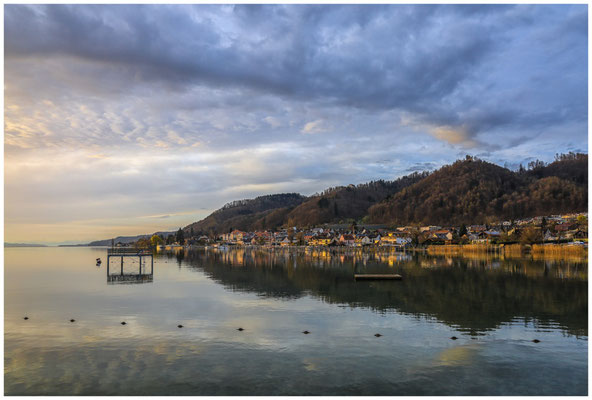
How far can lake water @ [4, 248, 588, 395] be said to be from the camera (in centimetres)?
1625

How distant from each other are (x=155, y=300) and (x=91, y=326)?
40.1 ft

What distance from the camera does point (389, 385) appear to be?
15992mm

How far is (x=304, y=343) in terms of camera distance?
Result: 22266 mm

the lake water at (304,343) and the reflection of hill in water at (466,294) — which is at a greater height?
the lake water at (304,343)

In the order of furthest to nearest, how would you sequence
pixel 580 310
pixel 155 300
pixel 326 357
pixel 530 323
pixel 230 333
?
pixel 155 300
pixel 580 310
pixel 530 323
pixel 230 333
pixel 326 357

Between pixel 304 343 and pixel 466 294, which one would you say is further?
pixel 466 294

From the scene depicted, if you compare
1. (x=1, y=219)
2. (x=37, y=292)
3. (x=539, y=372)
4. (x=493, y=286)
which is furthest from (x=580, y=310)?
(x=37, y=292)

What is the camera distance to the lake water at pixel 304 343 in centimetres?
1625

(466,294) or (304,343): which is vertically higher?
(304,343)

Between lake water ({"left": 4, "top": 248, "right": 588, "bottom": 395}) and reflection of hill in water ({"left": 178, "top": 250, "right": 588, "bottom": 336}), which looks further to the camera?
reflection of hill in water ({"left": 178, "top": 250, "right": 588, "bottom": 336})

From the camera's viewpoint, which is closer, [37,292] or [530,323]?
[530,323]

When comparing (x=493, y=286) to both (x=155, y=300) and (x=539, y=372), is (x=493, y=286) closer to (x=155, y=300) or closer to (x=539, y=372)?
(x=539, y=372)

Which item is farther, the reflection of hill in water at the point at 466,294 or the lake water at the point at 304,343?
the reflection of hill in water at the point at 466,294

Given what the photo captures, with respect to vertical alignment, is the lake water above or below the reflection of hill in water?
above
